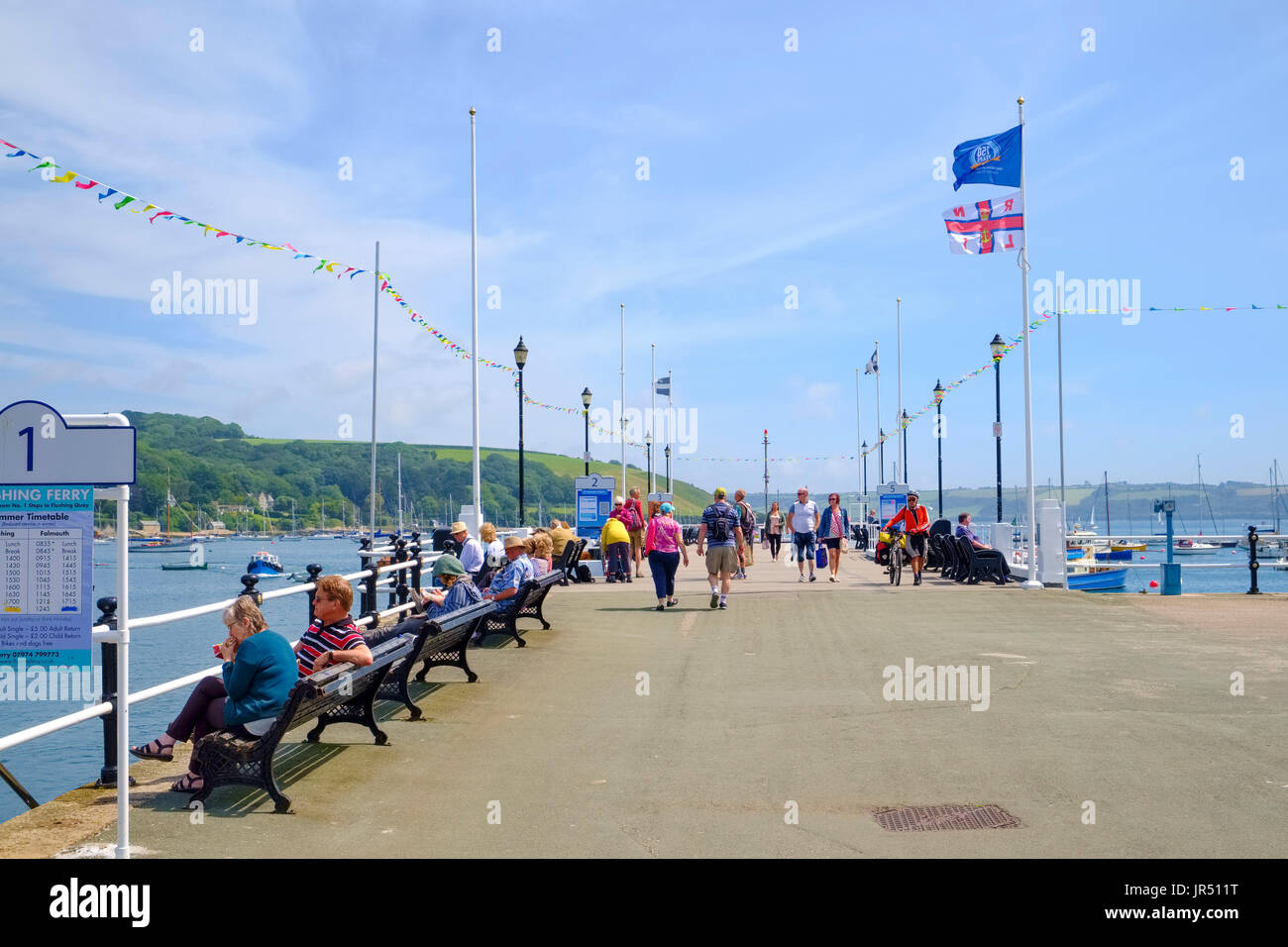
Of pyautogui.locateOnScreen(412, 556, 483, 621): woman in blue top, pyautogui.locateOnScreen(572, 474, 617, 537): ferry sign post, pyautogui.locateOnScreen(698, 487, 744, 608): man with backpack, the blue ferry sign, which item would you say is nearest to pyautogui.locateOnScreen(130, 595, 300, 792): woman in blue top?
A: the blue ferry sign

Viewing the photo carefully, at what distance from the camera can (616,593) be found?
849 inches

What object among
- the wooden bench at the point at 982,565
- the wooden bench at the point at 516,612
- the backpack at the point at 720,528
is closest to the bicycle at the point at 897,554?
the wooden bench at the point at 982,565

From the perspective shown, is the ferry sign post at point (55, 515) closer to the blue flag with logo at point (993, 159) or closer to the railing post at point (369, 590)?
the railing post at point (369, 590)

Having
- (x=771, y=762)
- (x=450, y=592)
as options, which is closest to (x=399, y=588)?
(x=450, y=592)

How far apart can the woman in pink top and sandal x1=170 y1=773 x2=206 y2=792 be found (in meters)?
10.9

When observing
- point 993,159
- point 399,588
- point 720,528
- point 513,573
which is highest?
point 993,159

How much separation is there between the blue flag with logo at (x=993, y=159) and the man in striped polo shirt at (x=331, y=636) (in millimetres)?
18841

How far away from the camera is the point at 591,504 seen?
29641mm

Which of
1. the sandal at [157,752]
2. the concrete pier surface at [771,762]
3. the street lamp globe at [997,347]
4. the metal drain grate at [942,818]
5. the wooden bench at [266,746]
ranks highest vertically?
the street lamp globe at [997,347]

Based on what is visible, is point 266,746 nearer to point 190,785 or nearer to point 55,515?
point 190,785

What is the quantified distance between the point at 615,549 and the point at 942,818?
58.6ft

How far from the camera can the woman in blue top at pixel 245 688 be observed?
687 centimetres
